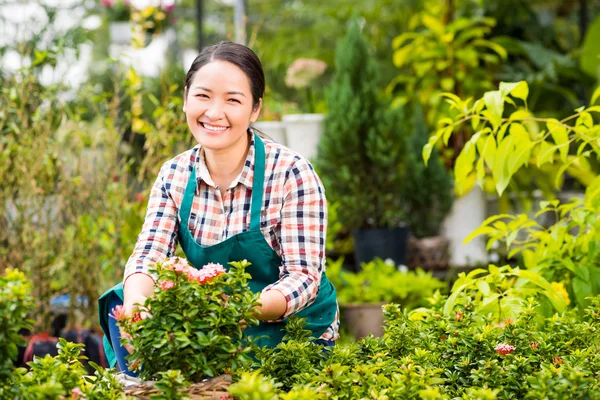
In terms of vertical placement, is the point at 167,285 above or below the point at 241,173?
below

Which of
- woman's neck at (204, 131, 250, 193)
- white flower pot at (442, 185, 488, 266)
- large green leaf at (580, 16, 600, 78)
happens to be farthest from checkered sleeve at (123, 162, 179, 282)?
large green leaf at (580, 16, 600, 78)

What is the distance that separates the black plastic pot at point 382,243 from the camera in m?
5.02

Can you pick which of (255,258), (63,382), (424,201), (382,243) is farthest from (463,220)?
(63,382)

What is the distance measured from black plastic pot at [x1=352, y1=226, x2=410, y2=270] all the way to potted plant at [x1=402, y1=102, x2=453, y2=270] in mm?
255

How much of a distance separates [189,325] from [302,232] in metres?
0.74

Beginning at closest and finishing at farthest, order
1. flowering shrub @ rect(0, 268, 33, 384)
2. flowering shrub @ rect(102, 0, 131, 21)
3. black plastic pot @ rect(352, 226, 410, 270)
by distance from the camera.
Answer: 1. flowering shrub @ rect(0, 268, 33, 384)
2. black plastic pot @ rect(352, 226, 410, 270)
3. flowering shrub @ rect(102, 0, 131, 21)

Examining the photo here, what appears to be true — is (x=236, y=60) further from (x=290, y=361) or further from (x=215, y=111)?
(x=290, y=361)

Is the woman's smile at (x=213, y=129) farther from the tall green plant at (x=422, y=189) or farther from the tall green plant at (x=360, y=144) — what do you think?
the tall green plant at (x=422, y=189)

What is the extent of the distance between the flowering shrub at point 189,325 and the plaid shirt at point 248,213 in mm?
580

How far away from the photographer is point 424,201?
17.8 ft

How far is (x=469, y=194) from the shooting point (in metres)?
5.71

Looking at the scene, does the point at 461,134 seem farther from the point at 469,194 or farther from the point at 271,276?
the point at 271,276

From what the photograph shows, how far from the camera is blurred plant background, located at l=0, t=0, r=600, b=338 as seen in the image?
3461 millimetres

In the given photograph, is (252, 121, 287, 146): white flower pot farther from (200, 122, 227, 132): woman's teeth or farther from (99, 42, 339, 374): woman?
(200, 122, 227, 132): woman's teeth
